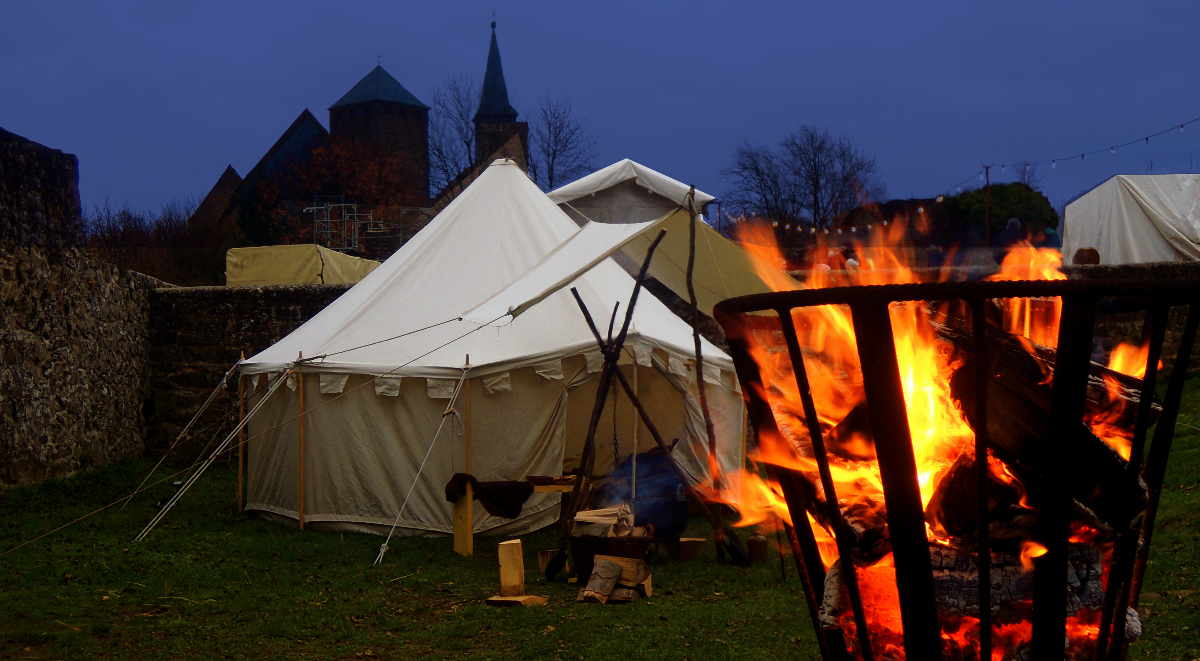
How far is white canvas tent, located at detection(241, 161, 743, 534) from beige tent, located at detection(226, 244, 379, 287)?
6088mm

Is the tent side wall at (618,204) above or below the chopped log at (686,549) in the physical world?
above

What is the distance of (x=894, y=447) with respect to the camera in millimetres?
2188

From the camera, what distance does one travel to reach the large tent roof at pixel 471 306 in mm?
7848

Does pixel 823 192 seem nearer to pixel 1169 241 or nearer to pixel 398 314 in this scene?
pixel 1169 241

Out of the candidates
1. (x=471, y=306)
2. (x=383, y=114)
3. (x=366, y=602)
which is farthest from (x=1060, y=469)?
(x=383, y=114)

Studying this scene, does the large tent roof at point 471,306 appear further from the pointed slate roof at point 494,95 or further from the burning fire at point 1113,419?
the pointed slate roof at point 494,95

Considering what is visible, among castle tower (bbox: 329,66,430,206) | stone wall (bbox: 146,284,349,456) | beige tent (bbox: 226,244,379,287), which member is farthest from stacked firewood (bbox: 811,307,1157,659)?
castle tower (bbox: 329,66,430,206)

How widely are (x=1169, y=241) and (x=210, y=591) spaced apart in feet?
39.9

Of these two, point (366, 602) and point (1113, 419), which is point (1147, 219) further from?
point (1113, 419)

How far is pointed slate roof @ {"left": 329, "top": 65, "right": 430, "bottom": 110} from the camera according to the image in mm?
42594

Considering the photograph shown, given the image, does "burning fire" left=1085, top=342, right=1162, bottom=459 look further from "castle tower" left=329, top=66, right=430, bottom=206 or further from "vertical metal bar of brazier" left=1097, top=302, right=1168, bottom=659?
"castle tower" left=329, top=66, right=430, bottom=206

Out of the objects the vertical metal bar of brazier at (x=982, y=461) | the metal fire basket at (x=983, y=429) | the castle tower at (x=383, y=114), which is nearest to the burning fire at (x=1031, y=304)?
the metal fire basket at (x=983, y=429)

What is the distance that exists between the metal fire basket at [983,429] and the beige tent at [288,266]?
1327 cm

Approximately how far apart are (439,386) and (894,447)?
5714 millimetres
